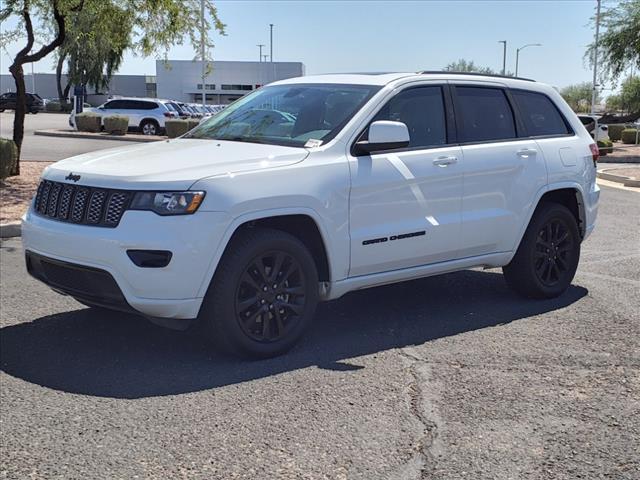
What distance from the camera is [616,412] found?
453 cm

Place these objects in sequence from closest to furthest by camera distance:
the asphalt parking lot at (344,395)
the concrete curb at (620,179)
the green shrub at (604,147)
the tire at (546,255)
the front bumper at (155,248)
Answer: the asphalt parking lot at (344,395), the front bumper at (155,248), the tire at (546,255), the concrete curb at (620,179), the green shrub at (604,147)

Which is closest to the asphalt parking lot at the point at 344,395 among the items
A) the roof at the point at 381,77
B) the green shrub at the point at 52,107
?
the roof at the point at 381,77

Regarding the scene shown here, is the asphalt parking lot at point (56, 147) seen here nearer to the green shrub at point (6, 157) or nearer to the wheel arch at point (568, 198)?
the green shrub at point (6, 157)

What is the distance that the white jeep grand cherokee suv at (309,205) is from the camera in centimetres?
487

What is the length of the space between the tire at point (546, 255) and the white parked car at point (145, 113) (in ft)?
98.0

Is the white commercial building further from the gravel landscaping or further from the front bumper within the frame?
the front bumper

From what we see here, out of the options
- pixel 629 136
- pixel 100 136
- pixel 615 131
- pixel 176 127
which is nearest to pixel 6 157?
pixel 176 127

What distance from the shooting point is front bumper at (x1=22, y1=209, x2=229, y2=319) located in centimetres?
479

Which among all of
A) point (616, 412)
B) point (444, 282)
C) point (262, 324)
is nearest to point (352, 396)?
point (262, 324)

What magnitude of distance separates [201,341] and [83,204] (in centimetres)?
132

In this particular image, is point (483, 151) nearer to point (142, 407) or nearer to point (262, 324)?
point (262, 324)

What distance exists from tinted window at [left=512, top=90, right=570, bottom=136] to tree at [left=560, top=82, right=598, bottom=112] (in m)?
79.5

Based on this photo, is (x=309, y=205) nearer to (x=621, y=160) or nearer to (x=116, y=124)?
(x=621, y=160)

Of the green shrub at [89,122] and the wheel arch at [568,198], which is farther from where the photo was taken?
the green shrub at [89,122]
